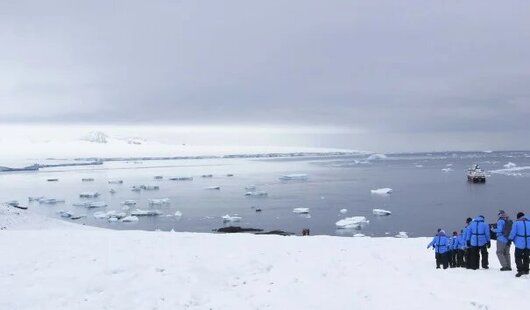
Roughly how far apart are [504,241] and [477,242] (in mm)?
880

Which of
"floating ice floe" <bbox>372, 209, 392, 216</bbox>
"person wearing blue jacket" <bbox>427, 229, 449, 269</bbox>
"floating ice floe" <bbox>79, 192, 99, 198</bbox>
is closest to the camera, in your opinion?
"person wearing blue jacket" <bbox>427, 229, 449, 269</bbox>

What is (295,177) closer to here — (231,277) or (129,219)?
(129,219)

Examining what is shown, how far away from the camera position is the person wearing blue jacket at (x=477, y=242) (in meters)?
14.9

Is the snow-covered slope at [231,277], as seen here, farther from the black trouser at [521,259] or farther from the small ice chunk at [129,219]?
the small ice chunk at [129,219]

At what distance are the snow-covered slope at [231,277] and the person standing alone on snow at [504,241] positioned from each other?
0.41 meters

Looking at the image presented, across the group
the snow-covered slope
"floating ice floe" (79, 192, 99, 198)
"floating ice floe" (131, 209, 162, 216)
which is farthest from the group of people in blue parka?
"floating ice floe" (79, 192, 99, 198)

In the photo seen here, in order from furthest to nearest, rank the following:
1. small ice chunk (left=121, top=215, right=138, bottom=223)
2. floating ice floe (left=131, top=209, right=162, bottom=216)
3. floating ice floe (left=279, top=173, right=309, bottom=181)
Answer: floating ice floe (left=279, top=173, right=309, bottom=181)
floating ice floe (left=131, top=209, right=162, bottom=216)
small ice chunk (left=121, top=215, right=138, bottom=223)

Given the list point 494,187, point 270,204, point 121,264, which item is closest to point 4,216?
point 121,264

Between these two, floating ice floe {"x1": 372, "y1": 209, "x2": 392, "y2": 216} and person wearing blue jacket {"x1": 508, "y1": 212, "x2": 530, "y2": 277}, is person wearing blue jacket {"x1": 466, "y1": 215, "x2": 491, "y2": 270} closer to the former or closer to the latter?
person wearing blue jacket {"x1": 508, "y1": 212, "x2": 530, "y2": 277}

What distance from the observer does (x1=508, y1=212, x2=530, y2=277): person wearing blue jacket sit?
1330 centimetres

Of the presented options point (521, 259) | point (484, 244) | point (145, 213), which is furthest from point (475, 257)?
point (145, 213)

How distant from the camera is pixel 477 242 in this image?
1484 centimetres

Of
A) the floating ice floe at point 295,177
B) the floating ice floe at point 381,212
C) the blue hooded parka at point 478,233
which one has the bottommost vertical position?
the floating ice floe at point 381,212

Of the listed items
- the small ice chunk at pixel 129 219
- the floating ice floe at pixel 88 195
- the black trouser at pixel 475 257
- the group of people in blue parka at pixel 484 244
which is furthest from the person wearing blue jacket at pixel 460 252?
the floating ice floe at pixel 88 195
